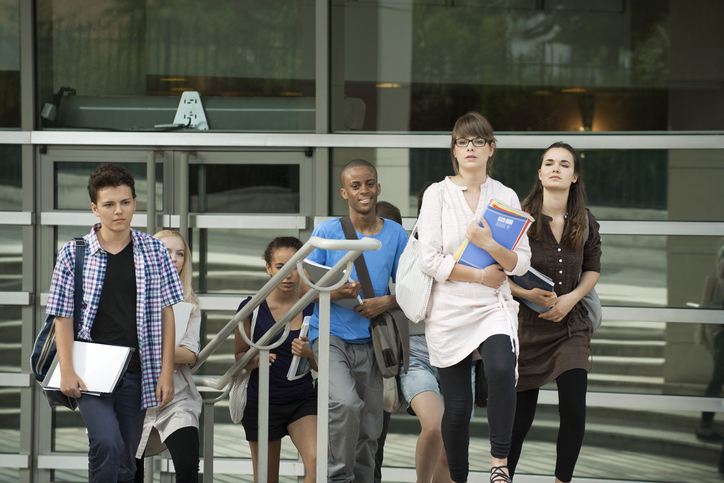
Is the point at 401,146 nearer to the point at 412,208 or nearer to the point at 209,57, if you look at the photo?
the point at 412,208

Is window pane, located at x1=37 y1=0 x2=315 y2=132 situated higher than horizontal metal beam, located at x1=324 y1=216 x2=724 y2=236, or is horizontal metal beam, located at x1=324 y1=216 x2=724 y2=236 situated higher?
window pane, located at x1=37 y1=0 x2=315 y2=132

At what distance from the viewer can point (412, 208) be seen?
5855 millimetres

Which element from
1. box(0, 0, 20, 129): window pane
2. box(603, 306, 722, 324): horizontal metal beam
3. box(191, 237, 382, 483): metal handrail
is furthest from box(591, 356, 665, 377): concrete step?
box(0, 0, 20, 129): window pane

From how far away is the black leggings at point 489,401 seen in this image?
11.1 feet

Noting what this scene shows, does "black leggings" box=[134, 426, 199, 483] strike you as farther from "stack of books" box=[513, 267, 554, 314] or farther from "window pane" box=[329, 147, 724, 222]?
"window pane" box=[329, 147, 724, 222]

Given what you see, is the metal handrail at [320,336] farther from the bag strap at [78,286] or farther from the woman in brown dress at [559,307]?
the woman in brown dress at [559,307]

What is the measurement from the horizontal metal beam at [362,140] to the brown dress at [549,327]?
1.90 metres

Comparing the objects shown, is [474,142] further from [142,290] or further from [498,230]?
[142,290]

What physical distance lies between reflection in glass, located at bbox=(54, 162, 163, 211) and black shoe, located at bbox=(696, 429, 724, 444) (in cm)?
438

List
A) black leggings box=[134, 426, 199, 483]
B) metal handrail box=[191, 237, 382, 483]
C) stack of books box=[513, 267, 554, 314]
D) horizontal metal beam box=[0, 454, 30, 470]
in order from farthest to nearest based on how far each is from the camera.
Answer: horizontal metal beam box=[0, 454, 30, 470]
black leggings box=[134, 426, 199, 483]
stack of books box=[513, 267, 554, 314]
metal handrail box=[191, 237, 382, 483]

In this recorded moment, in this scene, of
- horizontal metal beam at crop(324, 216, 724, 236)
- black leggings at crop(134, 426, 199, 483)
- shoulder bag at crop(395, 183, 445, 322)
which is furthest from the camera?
horizontal metal beam at crop(324, 216, 724, 236)

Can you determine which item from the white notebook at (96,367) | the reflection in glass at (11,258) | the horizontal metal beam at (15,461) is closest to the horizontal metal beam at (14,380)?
the reflection in glass at (11,258)

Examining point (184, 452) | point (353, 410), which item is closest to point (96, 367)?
point (184, 452)

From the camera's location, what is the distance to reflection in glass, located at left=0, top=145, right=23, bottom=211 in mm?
6059
